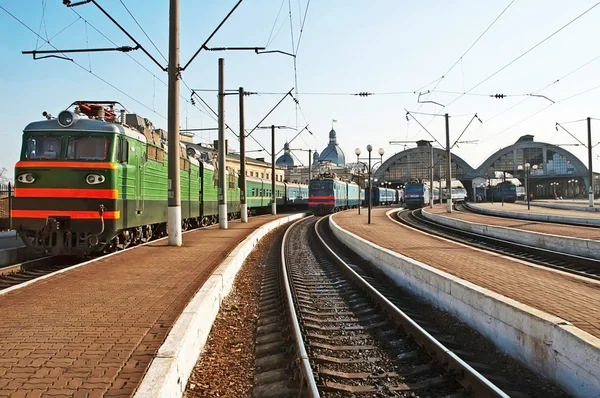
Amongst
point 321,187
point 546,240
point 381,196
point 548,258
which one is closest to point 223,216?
point 546,240

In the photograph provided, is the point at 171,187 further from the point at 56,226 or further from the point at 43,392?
the point at 43,392

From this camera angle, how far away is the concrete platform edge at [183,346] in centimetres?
418

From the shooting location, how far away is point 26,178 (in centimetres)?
1209

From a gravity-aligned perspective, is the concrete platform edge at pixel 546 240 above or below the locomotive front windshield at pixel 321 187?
below

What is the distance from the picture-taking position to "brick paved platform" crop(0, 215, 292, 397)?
4.32 m

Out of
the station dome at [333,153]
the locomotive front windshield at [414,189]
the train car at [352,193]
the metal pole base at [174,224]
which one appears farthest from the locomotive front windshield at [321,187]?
the station dome at [333,153]

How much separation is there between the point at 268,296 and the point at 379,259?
14.7ft

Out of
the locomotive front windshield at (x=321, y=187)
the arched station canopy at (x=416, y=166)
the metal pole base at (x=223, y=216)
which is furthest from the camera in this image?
the arched station canopy at (x=416, y=166)

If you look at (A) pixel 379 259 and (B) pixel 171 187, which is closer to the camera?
(A) pixel 379 259

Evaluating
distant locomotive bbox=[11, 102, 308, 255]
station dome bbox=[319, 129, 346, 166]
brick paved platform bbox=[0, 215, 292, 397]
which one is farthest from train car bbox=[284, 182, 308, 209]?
station dome bbox=[319, 129, 346, 166]

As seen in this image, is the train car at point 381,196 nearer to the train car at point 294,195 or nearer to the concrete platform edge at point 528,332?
the train car at point 294,195

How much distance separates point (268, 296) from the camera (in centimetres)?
1020

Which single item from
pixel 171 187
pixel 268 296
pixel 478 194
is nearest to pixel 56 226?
pixel 171 187

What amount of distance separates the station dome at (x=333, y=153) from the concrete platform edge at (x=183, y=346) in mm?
117194
